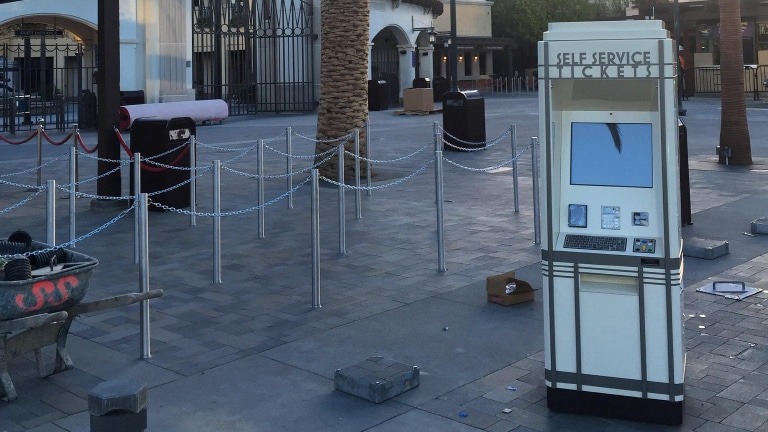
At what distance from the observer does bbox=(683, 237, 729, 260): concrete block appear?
10.4 meters

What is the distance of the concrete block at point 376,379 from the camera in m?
6.30

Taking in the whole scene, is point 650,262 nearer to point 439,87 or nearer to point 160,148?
point 160,148

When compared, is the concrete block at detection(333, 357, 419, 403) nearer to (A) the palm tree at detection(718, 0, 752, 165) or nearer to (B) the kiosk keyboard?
(B) the kiosk keyboard

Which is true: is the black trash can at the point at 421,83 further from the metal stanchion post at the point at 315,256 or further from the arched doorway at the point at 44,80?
the metal stanchion post at the point at 315,256

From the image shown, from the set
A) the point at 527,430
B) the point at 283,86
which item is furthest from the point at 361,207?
→ the point at 283,86

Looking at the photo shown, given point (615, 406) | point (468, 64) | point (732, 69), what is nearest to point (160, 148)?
point (615, 406)

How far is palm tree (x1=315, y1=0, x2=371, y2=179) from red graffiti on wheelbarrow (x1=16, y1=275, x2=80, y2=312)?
10.2 meters

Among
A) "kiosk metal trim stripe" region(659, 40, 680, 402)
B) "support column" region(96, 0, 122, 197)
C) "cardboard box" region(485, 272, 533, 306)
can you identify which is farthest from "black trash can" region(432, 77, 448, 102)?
"kiosk metal trim stripe" region(659, 40, 680, 402)

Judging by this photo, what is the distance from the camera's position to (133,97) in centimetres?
2900

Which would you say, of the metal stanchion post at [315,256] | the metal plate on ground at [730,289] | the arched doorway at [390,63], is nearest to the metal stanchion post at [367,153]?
the metal stanchion post at [315,256]

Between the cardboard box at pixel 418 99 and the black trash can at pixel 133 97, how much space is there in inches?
365

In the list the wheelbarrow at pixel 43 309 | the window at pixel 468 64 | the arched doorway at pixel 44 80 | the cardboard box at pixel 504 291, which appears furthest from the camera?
the window at pixel 468 64

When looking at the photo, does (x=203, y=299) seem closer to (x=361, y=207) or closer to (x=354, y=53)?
(x=361, y=207)

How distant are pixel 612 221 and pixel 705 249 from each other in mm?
4963
